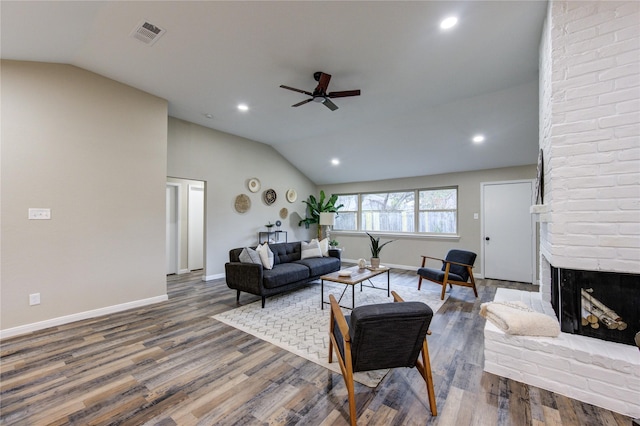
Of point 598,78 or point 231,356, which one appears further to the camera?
point 231,356

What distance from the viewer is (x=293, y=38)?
8.70 feet

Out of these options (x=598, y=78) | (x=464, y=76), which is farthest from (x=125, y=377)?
(x=464, y=76)

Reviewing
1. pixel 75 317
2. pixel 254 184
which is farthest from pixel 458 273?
pixel 75 317

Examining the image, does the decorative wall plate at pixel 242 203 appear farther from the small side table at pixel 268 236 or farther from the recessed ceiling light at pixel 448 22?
the recessed ceiling light at pixel 448 22

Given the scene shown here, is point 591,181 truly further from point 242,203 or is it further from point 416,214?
point 242,203

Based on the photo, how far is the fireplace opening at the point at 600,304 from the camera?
1.92 m

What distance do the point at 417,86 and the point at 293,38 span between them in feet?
6.26

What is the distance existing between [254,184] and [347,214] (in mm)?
3022

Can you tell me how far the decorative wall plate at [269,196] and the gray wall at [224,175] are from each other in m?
0.11

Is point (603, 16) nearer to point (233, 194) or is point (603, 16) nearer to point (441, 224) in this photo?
point (441, 224)

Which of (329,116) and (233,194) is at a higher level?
(329,116)

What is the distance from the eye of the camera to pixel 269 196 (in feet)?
21.3

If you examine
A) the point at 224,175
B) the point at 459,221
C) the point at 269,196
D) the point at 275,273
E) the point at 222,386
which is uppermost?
the point at 224,175

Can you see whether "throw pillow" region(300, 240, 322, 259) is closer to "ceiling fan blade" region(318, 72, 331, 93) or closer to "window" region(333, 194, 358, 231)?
"window" region(333, 194, 358, 231)
